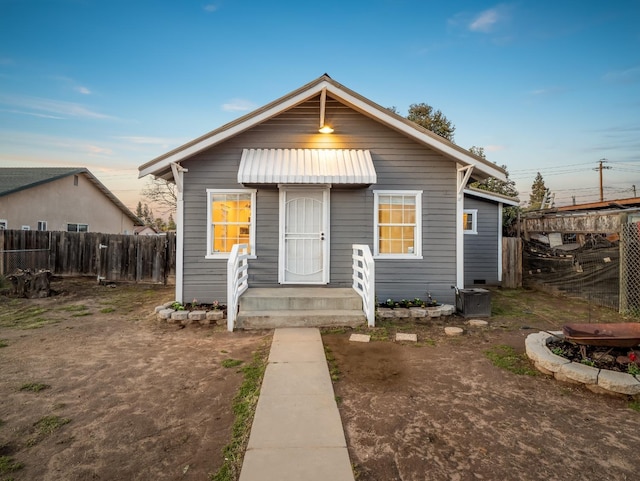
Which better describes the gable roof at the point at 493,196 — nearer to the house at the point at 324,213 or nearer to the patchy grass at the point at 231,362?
the house at the point at 324,213

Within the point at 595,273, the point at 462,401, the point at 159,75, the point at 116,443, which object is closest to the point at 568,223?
the point at 595,273

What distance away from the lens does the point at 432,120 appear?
61.4 feet

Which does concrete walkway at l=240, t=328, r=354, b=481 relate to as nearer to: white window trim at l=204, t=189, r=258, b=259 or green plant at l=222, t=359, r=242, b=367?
green plant at l=222, t=359, r=242, b=367

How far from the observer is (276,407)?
308 cm

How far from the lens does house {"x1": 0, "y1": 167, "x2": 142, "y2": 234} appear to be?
46.8ft

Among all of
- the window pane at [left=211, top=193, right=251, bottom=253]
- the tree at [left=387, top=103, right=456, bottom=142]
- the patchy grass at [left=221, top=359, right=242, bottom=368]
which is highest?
the tree at [left=387, top=103, right=456, bottom=142]

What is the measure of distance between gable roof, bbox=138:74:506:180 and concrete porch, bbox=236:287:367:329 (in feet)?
11.0

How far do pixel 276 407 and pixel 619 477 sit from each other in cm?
266

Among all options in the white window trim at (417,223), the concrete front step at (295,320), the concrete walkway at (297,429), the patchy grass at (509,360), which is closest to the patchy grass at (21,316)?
the concrete front step at (295,320)

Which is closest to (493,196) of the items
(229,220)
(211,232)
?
(229,220)

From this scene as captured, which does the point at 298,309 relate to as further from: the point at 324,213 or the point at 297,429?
the point at 297,429

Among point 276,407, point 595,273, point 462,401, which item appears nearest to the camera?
point 276,407

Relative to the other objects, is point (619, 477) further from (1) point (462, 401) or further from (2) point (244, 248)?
(2) point (244, 248)

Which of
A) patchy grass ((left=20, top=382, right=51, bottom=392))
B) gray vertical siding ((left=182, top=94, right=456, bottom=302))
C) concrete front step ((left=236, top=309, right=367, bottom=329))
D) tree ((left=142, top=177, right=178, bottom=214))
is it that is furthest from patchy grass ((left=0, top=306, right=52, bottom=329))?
tree ((left=142, top=177, right=178, bottom=214))
